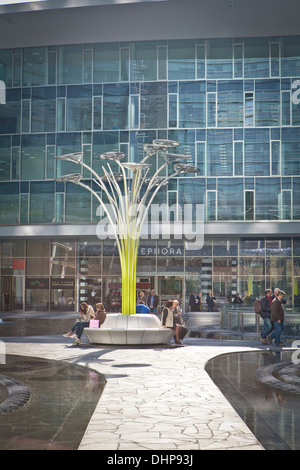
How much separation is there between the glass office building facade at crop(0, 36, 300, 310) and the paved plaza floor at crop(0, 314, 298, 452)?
21.6 meters

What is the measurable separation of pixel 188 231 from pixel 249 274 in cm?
459

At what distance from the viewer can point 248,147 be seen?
37438mm

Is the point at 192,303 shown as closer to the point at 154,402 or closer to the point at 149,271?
the point at 149,271

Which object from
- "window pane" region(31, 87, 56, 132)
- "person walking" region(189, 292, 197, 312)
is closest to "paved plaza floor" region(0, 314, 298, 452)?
"person walking" region(189, 292, 197, 312)

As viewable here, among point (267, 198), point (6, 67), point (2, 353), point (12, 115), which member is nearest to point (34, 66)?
point (6, 67)

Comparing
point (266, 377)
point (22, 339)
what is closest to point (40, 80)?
point (22, 339)

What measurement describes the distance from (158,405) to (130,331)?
8.54 metres

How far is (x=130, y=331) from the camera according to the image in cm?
1675

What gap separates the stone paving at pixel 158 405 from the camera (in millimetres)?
6125

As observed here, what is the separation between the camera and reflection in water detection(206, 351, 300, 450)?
6.63 metres

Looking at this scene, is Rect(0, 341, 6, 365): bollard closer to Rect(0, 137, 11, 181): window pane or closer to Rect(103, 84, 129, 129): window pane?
Rect(103, 84, 129, 129): window pane

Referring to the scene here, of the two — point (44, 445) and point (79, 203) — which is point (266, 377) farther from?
point (79, 203)

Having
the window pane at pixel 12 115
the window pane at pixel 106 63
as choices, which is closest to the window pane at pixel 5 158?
the window pane at pixel 12 115

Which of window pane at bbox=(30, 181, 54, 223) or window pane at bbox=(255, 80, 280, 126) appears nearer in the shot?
window pane at bbox=(255, 80, 280, 126)
